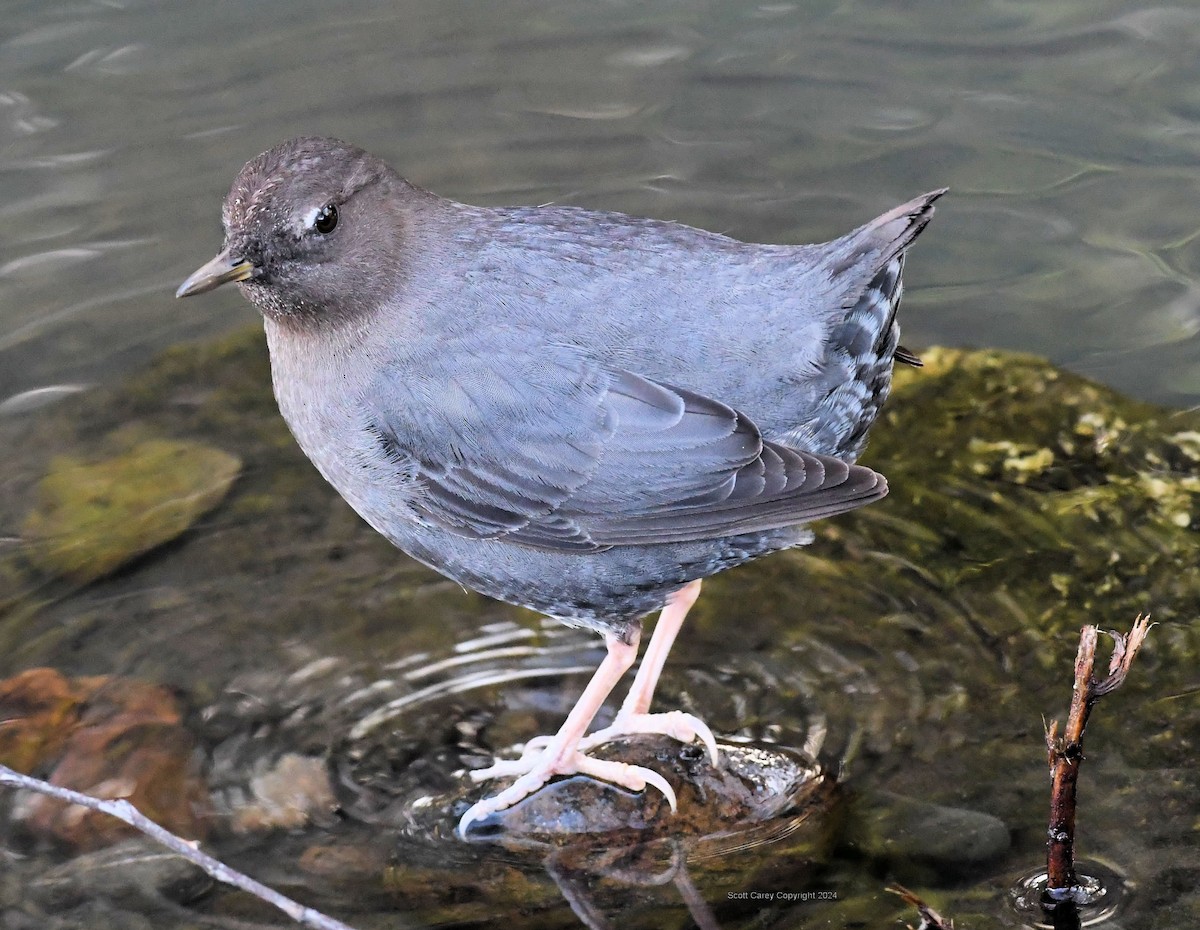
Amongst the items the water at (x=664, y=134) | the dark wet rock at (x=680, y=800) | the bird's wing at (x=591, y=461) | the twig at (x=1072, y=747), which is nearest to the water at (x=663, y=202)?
the water at (x=664, y=134)

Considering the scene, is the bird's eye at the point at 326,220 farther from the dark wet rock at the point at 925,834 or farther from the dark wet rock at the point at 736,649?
the dark wet rock at the point at 925,834

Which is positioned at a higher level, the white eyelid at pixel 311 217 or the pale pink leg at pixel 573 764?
the white eyelid at pixel 311 217

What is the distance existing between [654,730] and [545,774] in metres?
0.33

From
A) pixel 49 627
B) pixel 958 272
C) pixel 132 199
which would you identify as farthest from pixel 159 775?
pixel 958 272

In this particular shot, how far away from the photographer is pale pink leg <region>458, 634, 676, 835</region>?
13.1 feet

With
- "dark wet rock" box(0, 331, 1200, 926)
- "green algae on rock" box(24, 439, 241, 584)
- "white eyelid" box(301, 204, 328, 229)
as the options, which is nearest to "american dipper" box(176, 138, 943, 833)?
"white eyelid" box(301, 204, 328, 229)

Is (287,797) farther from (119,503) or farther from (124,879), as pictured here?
(119,503)

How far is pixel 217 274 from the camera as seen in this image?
11.6ft

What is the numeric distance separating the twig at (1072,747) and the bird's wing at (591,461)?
0.79 metres

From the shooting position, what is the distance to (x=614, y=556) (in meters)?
3.87

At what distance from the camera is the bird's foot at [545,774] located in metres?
3.99

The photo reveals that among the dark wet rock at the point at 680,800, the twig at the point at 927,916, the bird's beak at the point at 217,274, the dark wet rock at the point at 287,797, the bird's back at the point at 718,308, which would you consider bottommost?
the dark wet rock at the point at 680,800

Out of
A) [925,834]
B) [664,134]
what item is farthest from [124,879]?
[664,134]

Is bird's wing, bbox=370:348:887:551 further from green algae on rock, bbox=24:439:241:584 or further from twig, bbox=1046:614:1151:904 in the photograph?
green algae on rock, bbox=24:439:241:584
